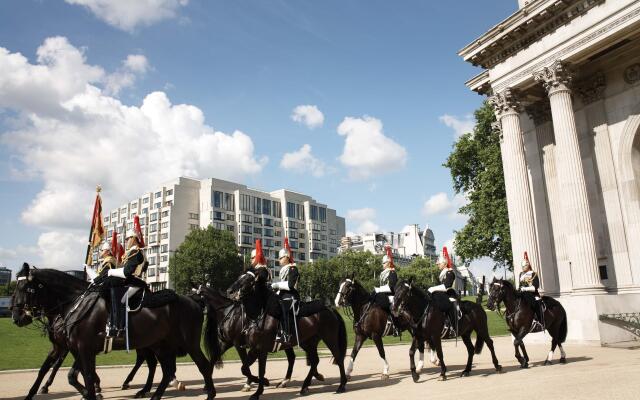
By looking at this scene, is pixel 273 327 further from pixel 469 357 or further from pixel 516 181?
pixel 516 181

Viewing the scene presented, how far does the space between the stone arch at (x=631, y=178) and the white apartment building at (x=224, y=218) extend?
327ft

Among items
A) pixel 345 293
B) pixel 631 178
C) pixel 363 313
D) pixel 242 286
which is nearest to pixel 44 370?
pixel 242 286

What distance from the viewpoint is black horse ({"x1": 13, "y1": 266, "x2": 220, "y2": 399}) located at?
10.7 metres

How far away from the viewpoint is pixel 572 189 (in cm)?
2395

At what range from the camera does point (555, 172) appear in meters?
28.3

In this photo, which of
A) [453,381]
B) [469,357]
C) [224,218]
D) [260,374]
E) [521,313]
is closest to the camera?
[260,374]

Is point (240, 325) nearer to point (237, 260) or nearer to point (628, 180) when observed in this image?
point (628, 180)

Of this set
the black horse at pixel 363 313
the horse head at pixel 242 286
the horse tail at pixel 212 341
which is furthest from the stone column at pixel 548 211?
the horse head at pixel 242 286

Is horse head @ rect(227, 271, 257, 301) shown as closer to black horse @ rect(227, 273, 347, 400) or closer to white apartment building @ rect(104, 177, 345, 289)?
black horse @ rect(227, 273, 347, 400)

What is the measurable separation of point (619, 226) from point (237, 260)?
249ft

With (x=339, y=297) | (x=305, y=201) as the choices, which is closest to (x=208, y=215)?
(x=305, y=201)

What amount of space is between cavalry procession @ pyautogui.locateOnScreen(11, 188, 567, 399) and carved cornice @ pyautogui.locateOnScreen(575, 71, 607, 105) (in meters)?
15.1

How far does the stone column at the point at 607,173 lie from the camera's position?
2497cm

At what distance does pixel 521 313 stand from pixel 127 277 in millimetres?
12656
